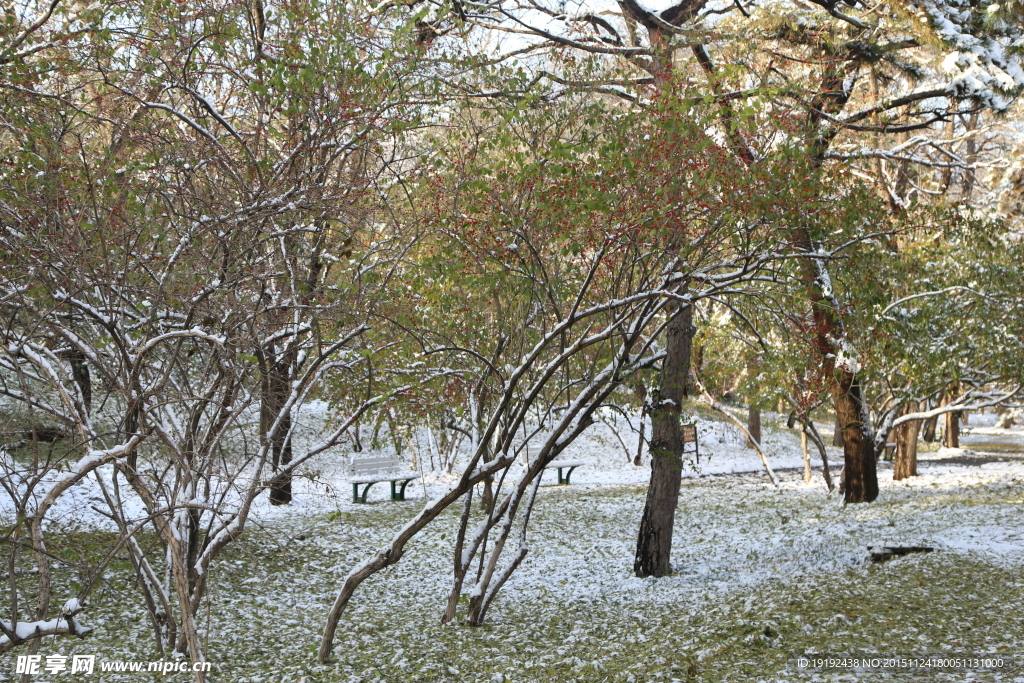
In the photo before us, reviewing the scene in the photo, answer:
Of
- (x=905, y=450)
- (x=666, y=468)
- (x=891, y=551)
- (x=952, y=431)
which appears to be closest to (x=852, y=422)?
(x=891, y=551)

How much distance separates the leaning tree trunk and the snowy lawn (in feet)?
1.09

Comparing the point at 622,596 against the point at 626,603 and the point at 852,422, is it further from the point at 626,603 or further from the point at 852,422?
the point at 852,422

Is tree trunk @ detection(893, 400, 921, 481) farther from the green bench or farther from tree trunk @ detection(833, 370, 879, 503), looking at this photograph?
the green bench

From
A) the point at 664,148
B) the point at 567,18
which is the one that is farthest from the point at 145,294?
the point at 567,18

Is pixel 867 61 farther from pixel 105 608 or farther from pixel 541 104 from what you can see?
pixel 105 608

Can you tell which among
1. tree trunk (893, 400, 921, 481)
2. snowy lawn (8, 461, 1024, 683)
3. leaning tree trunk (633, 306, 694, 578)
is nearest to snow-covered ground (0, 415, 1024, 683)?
snowy lawn (8, 461, 1024, 683)

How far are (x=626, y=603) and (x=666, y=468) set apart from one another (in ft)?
6.06

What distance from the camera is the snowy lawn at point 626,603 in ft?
20.5

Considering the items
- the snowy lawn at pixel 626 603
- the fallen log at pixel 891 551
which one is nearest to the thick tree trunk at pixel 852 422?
the snowy lawn at pixel 626 603

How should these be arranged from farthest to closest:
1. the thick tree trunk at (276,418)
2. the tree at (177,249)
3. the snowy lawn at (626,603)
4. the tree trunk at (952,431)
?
the tree trunk at (952,431) < the thick tree trunk at (276,418) < the snowy lawn at (626,603) < the tree at (177,249)

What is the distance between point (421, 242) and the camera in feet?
25.8

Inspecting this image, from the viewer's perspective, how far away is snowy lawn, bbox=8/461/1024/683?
246 inches

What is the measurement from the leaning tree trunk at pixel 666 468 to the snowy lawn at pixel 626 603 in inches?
13.1

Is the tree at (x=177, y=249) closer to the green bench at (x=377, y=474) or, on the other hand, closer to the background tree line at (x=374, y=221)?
the background tree line at (x=374, y=221)
